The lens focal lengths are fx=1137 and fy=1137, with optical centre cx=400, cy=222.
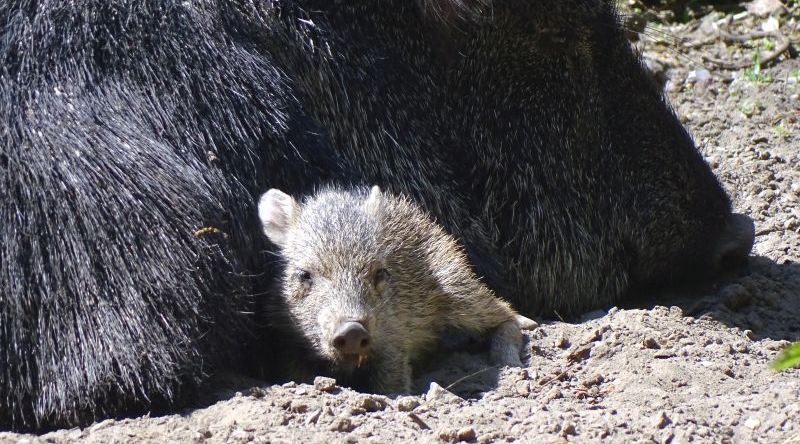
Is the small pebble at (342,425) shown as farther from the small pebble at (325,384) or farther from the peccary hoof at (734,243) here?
the peccary hoof at (734,243)

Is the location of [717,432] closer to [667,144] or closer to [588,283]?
[588,283]

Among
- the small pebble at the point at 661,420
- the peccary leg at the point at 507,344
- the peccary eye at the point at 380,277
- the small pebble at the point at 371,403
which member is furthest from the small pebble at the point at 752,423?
the peccary eye at the point at 380,277

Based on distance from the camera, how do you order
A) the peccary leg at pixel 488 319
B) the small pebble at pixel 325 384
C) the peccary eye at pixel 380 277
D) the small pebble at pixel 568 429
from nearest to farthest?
the small pebble at pixel 568 429, the small pebble at pixel 325 384, the peccary eye at pixel 380 277, the peccary leg at pixel 488 319

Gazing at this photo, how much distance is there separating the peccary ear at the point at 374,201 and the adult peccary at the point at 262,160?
20 cm

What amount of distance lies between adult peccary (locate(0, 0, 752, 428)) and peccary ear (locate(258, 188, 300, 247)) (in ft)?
0.21

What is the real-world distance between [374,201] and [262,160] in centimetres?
44

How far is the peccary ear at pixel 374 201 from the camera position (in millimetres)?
4199

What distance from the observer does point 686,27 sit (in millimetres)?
7992

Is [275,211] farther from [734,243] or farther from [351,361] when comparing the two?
[734,243]

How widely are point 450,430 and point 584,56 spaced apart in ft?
7.30

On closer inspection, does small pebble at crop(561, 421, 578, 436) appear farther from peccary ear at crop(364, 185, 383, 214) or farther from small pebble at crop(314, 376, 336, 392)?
peccary ear at crop(364, 185, 383, 214)

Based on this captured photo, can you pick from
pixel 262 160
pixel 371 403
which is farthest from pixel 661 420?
pixel 262 160

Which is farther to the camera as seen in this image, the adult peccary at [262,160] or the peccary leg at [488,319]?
the peccary leg at [488,319]

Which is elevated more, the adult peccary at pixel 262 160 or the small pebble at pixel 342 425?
the adult peccary at pixel 262 160
